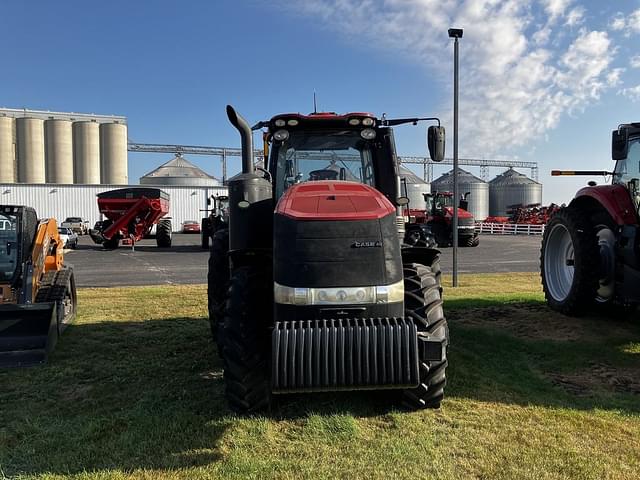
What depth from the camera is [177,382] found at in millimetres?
4582

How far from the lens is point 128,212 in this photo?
2102cm

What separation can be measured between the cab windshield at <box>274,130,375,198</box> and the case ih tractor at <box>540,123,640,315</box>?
301 centimetres

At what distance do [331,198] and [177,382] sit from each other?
2.12m

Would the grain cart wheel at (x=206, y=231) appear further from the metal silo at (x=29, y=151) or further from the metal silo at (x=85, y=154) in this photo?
the metal silo at (x=29, y=151)

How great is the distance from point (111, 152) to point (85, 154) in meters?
2.18

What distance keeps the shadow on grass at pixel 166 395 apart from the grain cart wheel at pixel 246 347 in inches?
7.3

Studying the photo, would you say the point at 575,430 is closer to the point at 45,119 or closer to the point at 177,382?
the point at 177,382

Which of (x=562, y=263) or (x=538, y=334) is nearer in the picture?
(x=538, y=334)

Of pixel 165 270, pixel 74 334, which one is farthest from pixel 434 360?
pixel 165 270

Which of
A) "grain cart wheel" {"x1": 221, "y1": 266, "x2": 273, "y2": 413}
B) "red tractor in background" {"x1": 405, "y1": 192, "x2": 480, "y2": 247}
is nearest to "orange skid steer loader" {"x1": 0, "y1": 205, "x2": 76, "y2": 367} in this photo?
"grain cart wheel" {"x1": 221, "y1": 266, "x2": 273, "y2": 413}

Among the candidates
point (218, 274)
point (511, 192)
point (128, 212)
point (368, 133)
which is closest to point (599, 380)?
point (368, 133)

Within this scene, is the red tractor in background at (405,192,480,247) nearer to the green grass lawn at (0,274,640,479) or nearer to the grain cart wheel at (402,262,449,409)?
the green grass lawn at (0,274,640,479)

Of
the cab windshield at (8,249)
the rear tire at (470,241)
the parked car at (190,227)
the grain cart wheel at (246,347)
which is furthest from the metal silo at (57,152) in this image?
the grain cart wheel at (246,347)

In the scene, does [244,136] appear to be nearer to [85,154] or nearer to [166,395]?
[166,395]
